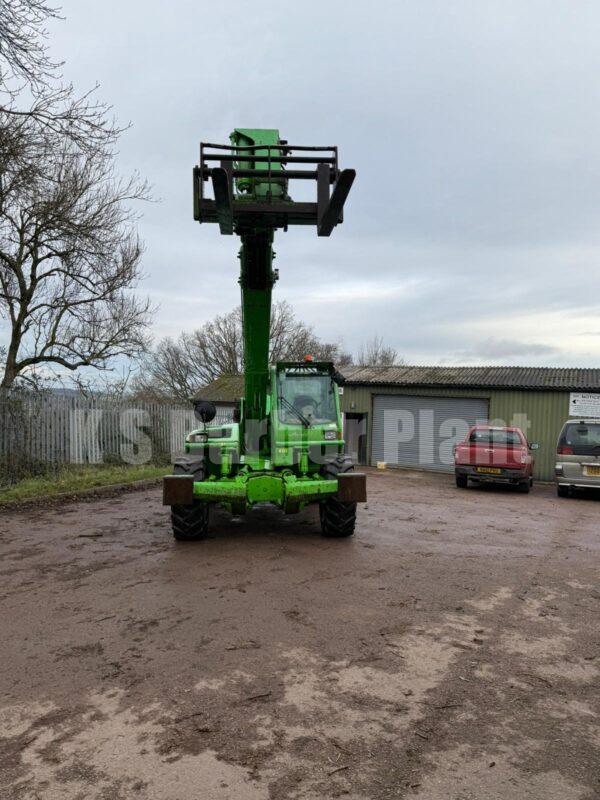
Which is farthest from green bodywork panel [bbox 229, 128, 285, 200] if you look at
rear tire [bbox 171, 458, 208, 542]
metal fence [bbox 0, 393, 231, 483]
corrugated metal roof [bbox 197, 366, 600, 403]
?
corrugated metal roof [bbox 197, 366, 600, 403]

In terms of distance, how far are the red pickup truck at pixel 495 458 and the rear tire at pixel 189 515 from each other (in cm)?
919

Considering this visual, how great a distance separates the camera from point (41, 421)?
13539 millimetres

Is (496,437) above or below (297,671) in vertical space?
above

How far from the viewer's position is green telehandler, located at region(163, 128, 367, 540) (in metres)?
5.95

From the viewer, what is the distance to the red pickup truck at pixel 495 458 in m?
14.7

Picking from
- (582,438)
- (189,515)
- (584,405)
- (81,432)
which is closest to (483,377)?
(584,405)

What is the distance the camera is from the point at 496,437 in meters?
15.1

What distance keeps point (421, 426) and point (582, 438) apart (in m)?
7.61

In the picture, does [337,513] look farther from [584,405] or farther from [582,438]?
[584,405]

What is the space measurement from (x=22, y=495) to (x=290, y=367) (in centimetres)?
629

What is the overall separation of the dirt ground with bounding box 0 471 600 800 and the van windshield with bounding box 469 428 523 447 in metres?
7.38

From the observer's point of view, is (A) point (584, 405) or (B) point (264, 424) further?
(A) point (584, 405)

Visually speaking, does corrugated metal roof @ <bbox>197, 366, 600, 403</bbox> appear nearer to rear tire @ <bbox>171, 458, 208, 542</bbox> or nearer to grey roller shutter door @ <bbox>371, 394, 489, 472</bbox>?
grey roller shutter door @ <bbox>371, 394, 489, 472</bbox>

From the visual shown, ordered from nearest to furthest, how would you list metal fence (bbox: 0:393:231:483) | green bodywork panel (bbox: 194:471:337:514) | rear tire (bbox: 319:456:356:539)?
green bodywork panel (bbox: 194:471:337:514) < rear tire (bbox: 319:456:356:539) < metal fence (bbox: 0:393:231:483)
